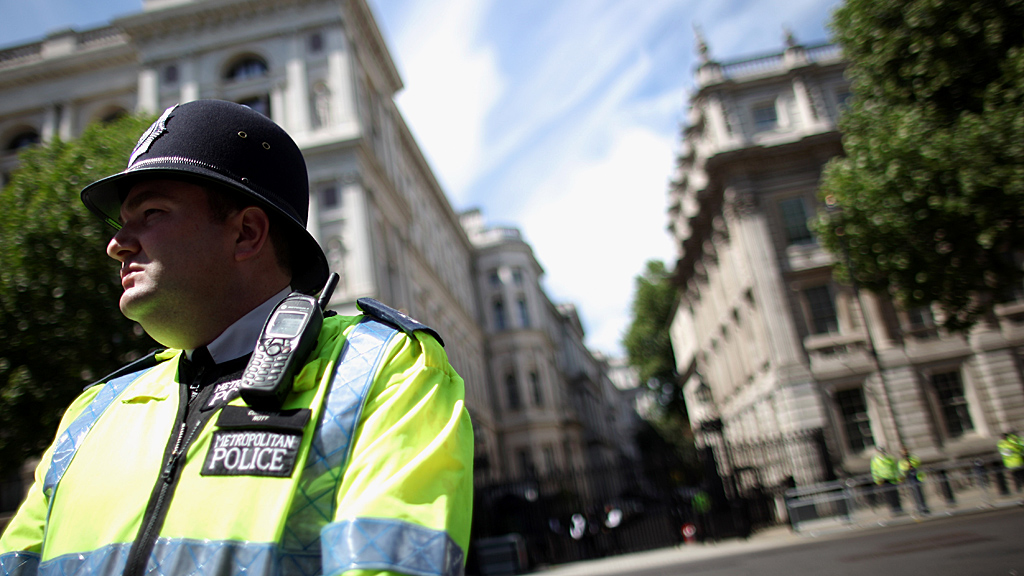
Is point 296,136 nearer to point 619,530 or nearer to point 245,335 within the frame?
point 619,530

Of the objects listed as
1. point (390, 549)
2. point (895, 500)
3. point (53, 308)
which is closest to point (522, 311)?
point (895, 500)

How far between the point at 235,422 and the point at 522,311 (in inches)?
2053

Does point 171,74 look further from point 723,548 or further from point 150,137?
point 150,137

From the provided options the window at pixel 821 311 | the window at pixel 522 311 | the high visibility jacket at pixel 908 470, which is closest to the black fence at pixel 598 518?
the high visibility jacket at pixel 908 470

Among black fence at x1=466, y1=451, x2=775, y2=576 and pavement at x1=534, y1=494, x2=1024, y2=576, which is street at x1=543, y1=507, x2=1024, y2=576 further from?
black fence at x1=466, y1=451, x2=775, y2=576

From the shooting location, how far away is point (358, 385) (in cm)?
138

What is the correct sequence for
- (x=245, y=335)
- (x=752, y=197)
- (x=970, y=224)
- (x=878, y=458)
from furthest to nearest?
(x=752, y=197)
(x=878, y=458)
(x=970, y=224)
(x=245, y=335)

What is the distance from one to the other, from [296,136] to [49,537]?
88.8ft

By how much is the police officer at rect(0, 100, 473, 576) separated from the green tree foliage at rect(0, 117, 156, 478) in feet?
46.8

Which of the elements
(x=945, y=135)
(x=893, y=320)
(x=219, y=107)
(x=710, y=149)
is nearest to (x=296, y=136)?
(x=710, y=149)

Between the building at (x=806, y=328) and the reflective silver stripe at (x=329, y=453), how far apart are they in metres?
20.6

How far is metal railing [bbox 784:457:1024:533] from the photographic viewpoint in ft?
55.3

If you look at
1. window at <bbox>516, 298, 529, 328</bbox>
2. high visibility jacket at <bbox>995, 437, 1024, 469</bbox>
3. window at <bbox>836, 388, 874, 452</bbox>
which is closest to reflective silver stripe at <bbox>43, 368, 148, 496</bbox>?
high visibility jacket at <bbox>995, 437, 1024, 469</bbox>

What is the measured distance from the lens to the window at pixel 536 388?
50053 millimetres
